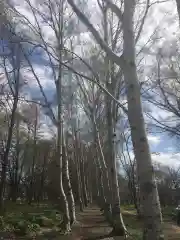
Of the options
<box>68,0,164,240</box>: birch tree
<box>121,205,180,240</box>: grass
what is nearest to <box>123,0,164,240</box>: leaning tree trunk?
<box>68,0,164,240</box>: birch tree

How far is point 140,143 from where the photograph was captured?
4.04 meters

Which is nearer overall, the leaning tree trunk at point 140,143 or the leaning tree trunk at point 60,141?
the leaning tree trunk at point 140,143

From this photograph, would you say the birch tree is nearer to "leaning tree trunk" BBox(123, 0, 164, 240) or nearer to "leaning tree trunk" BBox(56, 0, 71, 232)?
"leaning tree trunk" BBox(123, 0, 164, 240)

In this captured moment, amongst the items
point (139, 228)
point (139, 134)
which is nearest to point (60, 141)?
point (139, 228)

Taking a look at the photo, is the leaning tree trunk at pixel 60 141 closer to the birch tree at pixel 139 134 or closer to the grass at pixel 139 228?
the grass at pixel 139 228

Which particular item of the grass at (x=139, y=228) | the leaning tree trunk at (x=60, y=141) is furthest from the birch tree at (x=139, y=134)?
the leaning tree trunk at (x=60, y=141)

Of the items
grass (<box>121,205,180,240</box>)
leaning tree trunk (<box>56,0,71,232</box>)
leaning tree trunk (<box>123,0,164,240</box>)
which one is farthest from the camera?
leaning tree trunk (<box>56,0,71,232</box>)

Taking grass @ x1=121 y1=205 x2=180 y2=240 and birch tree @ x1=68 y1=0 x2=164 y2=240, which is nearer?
birch tree @ x1=68 y1=0 x2=164 y2=240

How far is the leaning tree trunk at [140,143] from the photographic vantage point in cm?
375

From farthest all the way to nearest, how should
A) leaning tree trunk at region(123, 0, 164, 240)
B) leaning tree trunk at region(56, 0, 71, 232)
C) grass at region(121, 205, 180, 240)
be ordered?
leaning tree trunk at region(56, 0, 71, 232) → grass at region(121, 205, 180, 240) → leaning tree trunk at region(123, 0, 164, 240)

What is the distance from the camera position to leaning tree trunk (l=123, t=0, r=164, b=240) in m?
3.75

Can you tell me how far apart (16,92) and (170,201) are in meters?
37.4

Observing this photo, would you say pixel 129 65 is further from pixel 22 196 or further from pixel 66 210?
pixel 22 196

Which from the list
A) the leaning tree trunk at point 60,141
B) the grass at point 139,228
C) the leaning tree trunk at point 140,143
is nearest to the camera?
the leaning tree trunk at point 140,143
